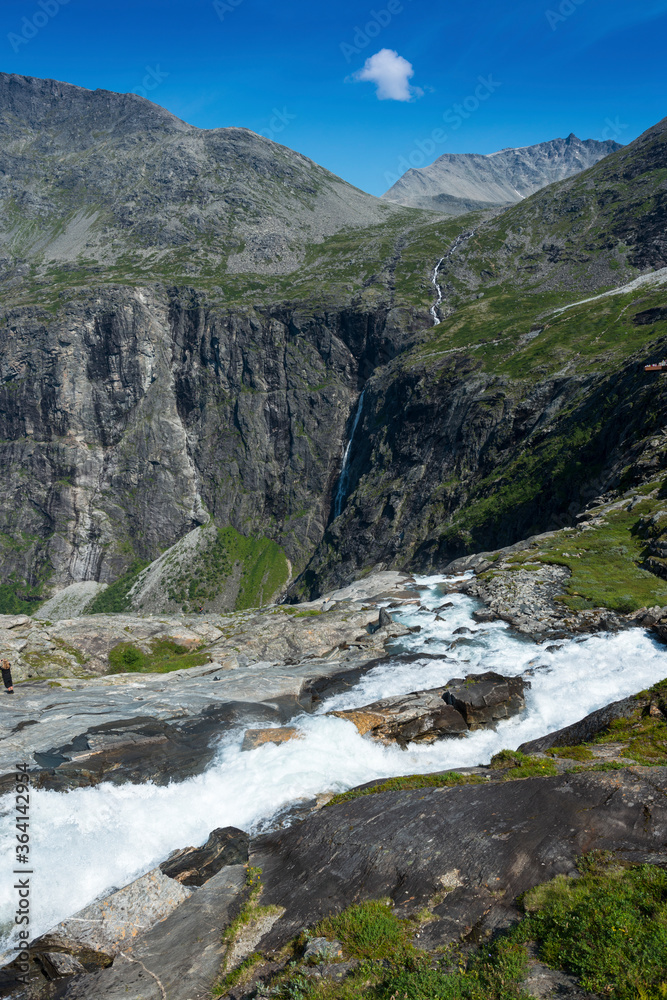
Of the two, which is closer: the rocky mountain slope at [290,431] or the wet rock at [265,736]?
the wet rock at [265,736]

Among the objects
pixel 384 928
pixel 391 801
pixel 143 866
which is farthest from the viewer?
pixel 143 866

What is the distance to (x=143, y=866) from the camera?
18281 millimetres

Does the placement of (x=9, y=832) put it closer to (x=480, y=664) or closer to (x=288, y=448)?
(x=480, y=664)

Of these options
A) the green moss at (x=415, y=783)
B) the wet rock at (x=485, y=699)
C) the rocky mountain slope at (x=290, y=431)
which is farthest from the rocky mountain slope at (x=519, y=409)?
the green moss at (x=415, y=783)

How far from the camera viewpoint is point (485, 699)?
26984 mm

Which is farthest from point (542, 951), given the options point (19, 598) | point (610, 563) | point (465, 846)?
point (19, 598)

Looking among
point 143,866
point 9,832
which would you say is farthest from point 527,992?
point 9,832

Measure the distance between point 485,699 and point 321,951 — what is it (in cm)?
1833

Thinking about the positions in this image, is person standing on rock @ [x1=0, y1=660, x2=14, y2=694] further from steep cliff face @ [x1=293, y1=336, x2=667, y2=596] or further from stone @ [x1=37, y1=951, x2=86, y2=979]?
steep cliff face @ [x1=293, y1=336, x2=667, y2=596]

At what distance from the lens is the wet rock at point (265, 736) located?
2573 centimetres

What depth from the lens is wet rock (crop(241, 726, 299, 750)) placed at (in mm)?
25734

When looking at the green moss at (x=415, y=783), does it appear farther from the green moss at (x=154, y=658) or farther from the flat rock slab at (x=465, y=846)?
the green moss at (x=154, y=658)

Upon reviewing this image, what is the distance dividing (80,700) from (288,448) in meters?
158

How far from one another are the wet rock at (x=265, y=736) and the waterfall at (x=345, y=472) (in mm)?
133330
